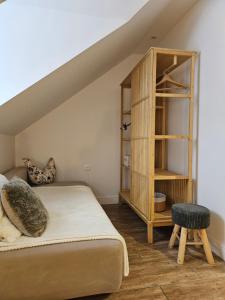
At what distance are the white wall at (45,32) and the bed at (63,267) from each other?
1.33m

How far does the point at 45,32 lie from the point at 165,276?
7.56ft

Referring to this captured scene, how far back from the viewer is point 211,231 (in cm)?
214

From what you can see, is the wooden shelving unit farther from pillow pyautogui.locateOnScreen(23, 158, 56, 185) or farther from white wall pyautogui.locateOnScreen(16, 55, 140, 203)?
pillow pyautogui.locateOnScreen(23, 158, 56, 185)

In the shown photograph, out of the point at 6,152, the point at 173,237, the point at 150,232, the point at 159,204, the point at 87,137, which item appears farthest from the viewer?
the point at 87,137

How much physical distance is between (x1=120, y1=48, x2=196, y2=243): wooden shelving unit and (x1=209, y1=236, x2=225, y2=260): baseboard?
17.7 inches

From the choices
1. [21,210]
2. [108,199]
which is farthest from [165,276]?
[108,199]

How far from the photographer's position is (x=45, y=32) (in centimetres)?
189

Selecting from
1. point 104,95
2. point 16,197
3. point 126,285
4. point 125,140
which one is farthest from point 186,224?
point 104,95

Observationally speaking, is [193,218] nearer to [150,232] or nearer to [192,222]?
[192,222]

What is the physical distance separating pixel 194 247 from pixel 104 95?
2.65 m

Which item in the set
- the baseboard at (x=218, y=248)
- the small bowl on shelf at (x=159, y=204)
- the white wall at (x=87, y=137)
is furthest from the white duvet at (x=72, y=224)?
the white wall at (x=87, y=137)

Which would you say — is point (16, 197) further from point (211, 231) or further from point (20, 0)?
point (211, 231)

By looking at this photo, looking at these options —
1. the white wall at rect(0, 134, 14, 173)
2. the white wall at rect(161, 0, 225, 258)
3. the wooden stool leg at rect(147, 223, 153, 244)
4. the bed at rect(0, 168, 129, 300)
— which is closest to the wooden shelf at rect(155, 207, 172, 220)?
the wooden stool leg at rect(147, 223, 153, 244)

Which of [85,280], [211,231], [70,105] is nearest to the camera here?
[85,280]
